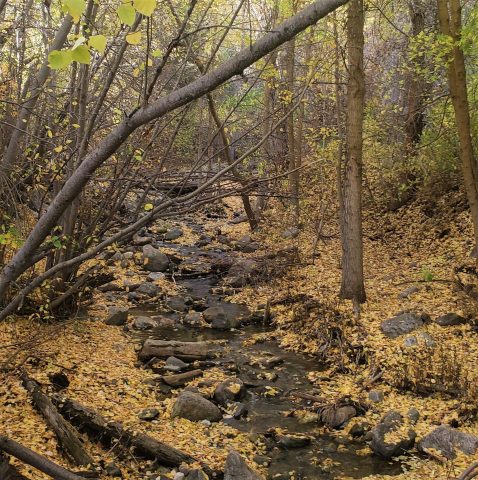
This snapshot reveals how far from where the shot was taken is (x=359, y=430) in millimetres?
5902

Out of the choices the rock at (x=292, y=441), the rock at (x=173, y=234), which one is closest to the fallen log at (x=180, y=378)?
the rock at (x=292, y=441)

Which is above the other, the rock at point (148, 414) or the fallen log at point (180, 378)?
the fallen log at point (180, 378)

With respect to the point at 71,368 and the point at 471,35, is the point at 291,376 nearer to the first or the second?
the point at 71,368

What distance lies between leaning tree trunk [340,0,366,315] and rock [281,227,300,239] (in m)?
4.58

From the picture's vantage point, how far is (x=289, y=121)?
46.9ft

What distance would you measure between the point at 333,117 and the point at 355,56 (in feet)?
21.7

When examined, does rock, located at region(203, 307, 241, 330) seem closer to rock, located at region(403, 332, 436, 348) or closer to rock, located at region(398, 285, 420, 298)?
rock, located at region(398, 285, 420, 298)

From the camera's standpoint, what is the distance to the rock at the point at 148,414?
5879 millimetres

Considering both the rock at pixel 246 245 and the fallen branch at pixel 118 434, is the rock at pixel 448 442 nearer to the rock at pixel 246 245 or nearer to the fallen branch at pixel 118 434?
the fallen branch at pixel 118 434

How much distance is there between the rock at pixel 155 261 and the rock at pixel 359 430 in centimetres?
803

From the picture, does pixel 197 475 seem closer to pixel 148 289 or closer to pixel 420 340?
pixel 420 340

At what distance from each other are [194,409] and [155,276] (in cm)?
660

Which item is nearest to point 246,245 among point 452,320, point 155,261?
point 155,261

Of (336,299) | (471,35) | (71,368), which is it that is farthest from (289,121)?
(71,368)
